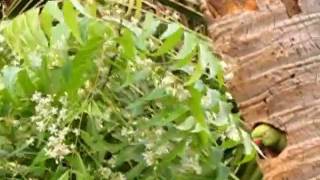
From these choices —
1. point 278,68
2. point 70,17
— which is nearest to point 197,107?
point 278,68

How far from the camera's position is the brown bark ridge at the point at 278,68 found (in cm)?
138

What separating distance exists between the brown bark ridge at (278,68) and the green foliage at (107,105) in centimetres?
5

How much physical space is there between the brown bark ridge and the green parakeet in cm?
1

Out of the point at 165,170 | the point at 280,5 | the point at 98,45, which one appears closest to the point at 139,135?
the point at 165,170

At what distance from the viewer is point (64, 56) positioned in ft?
4.84

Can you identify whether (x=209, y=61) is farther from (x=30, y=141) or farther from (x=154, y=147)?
(x=30, y=141)

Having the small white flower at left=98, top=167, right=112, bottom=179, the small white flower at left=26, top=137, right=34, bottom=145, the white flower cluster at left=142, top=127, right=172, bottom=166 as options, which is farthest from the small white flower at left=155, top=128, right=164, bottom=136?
the small white flower at left=26, top=137, right=34, bottom=145

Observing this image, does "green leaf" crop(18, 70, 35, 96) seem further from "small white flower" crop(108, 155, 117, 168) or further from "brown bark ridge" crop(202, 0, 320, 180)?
"brown bark ridge" crop(202, 0, 320, 180)

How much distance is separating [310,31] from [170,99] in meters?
0.25

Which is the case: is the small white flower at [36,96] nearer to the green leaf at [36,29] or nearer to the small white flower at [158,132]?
the green leaf at [36,29]

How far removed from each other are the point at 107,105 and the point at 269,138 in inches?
12.5

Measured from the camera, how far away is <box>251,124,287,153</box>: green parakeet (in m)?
1.37

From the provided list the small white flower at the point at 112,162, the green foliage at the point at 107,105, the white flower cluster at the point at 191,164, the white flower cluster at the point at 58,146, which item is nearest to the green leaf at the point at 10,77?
the green foliage at the point at 107,105

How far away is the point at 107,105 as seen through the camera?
1547 mm
